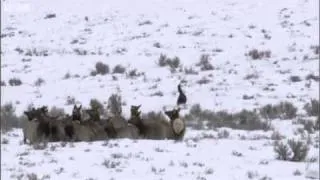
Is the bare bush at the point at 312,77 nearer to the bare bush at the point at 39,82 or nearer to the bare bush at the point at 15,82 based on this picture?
the bare bush at the point at 39,82

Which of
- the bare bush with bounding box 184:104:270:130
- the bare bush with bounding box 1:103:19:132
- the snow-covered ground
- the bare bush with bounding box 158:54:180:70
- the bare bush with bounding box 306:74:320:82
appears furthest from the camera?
the bare bush with bounding box 158:54:180:70

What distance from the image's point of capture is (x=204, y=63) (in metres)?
21.6

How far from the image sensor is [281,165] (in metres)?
9.26

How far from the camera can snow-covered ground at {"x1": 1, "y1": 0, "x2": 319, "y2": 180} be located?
912cm

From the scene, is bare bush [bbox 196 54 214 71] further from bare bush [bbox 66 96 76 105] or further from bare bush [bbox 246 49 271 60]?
bare bush [bbox 66 96 76 105]

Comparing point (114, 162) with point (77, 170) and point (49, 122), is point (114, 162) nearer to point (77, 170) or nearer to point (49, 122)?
point (77, 170)

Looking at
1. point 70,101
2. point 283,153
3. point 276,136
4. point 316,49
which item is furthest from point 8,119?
point 316,49

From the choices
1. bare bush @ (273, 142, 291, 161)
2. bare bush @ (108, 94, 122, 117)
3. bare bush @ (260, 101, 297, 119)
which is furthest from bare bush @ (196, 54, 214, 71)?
bare bush @ (273, 142, 291, 161)

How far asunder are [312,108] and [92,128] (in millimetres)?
5871

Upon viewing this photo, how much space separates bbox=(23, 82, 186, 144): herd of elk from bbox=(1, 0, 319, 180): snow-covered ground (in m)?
0.40

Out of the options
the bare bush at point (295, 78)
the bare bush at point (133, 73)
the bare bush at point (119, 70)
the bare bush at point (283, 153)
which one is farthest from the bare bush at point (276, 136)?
the bare bush at point (119, 70)

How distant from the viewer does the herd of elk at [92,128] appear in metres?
11.0

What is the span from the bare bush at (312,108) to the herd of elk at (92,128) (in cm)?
440

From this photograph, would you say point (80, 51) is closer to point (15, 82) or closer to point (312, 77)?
point (15, 82)
